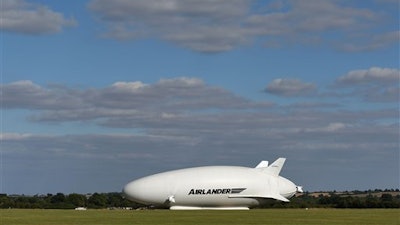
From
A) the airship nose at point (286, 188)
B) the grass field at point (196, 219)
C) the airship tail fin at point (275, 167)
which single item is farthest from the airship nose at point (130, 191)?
the grass field at point (196, 219)

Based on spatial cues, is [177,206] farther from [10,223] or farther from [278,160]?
[10,223]

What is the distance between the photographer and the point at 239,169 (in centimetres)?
10638

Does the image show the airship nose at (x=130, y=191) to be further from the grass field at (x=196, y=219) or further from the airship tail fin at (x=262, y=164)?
the grass field at (x=196, y=219)

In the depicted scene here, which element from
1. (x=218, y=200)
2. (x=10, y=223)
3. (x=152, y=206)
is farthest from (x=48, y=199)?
(x=10, y=223)

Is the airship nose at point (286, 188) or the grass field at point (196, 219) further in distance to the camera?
the airship nose at point (286, 188)

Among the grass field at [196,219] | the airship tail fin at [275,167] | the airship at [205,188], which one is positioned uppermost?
the airship tail fin at [275,167]

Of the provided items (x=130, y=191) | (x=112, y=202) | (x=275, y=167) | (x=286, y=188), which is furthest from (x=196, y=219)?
(x=112, y=202)

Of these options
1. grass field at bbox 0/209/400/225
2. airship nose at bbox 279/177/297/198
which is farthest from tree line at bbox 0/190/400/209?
grass field at bbox 0/209/400/225

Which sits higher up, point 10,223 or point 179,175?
point 179,175

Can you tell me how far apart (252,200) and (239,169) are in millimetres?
5128

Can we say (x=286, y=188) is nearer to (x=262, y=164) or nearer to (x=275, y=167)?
(x=275, y=167)

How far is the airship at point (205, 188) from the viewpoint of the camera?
103312mm

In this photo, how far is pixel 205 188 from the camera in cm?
10350

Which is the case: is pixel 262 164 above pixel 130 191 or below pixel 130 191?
above
